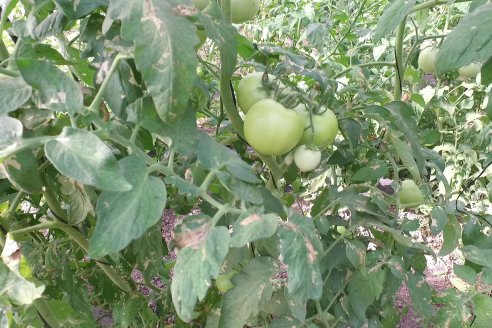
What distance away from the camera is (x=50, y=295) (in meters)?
1.11

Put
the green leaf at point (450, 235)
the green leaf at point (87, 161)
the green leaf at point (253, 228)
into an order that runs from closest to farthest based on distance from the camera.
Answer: the green leaf at point (87, 161) → the green leaf at point (253, 228) → the green leaf at point (450, 235)

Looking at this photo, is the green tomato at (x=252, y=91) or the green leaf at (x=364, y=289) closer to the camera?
the green tomato at (x=252, y=91)

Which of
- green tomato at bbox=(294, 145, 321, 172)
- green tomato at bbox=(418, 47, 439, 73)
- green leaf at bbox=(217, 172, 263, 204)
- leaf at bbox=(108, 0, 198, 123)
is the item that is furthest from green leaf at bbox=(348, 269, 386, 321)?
leaf at bbox=(108, 0, 198, 123)

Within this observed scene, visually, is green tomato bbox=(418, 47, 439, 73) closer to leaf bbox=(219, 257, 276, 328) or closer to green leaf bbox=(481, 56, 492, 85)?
green leaf bbox=(481, 56, 492, 85)

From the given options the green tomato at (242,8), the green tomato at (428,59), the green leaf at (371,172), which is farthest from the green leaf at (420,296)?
the green tomato at (242,8)

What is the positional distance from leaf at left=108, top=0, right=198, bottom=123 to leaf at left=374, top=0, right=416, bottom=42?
0.40 metres

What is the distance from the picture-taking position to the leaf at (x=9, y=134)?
536 millimetres

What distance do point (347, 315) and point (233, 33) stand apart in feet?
2.21

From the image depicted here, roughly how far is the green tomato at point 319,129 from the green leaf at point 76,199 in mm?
370

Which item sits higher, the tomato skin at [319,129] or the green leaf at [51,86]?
the green leaf at [51,86]

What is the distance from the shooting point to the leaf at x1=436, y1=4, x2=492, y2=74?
67 cm

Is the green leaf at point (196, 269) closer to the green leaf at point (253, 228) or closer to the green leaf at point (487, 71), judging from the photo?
the green leaf at point (253, 228)

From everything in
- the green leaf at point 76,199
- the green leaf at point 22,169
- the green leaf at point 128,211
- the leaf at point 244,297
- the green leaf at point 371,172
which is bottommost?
the leaf at point 244,297

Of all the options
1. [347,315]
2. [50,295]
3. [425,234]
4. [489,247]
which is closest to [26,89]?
[50,295]
